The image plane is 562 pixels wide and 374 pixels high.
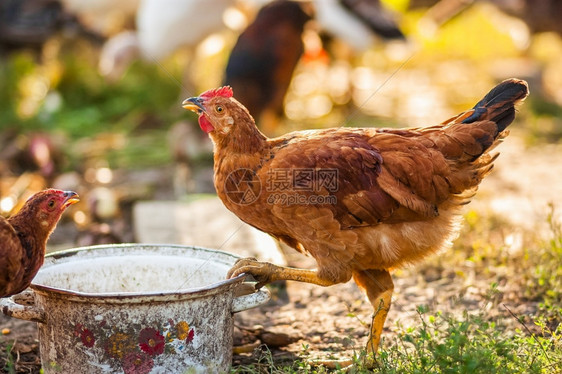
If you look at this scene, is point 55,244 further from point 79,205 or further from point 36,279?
point 36,279

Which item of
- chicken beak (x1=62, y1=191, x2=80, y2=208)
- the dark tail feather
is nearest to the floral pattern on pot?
chicken beak (x1=62, y1=191, x2=80, y2=208)

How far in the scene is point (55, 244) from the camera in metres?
4.62

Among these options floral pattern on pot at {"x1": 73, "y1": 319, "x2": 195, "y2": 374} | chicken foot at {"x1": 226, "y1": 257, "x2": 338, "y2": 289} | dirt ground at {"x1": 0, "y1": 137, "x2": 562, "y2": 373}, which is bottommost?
dirt ground at {"x1": 0, "y1": 137, "x2": 562, "y2": 373}

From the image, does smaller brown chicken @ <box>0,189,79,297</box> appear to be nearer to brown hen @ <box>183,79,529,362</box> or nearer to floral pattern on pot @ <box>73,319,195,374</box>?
floral pattern on pot @ <box>73,319,195,374</box>

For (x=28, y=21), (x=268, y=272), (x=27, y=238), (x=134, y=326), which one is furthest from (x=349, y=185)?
(x=28, y=21)

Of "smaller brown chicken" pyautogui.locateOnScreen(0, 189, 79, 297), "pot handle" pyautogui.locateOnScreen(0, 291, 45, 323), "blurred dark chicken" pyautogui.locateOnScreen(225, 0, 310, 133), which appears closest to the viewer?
"smaller brown chicken" pyautogui.locateOnScreen(0, 189, 79, 297)

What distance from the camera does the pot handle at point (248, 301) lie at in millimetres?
2678

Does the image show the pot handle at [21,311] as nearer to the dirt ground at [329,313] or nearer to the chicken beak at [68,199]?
the dirt ground at [329,313]

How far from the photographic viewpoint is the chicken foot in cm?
286

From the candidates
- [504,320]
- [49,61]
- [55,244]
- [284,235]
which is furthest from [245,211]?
[49,61]

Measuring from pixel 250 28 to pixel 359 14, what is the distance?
1.36m

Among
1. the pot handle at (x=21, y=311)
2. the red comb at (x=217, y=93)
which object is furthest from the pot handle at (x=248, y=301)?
the red comb at (x=217, y=93)

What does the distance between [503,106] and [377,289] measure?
90cm

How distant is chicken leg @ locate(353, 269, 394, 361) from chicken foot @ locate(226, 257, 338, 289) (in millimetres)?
213
